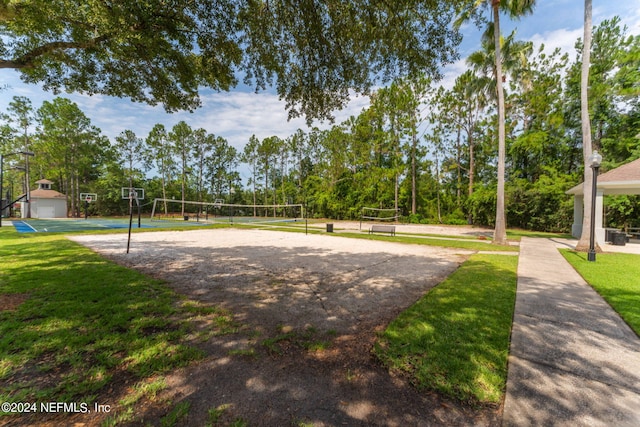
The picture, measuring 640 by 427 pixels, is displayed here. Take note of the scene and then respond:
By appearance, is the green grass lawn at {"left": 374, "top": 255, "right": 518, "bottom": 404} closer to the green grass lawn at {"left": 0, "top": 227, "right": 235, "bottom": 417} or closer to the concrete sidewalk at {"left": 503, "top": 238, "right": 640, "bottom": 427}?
the concrete sidewalk at {"left": 503, "top": 238, "right": 640, "bottom": 427}

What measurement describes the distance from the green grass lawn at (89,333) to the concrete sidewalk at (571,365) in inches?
123

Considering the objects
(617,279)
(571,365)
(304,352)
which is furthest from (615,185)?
(304,352)

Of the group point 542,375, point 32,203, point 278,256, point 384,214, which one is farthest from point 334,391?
point 32,203

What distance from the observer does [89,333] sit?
300 cm

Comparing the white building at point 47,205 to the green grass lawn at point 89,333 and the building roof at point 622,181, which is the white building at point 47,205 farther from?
the building roof at point 622,181

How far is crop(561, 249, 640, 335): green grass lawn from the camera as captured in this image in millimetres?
3912

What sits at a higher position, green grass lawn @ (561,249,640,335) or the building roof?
the building roof

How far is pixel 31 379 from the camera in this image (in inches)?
86.7

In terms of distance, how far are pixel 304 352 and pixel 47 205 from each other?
4845cm

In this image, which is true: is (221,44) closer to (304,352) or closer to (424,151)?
(304,352)

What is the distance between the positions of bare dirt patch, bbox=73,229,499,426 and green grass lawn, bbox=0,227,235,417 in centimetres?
36

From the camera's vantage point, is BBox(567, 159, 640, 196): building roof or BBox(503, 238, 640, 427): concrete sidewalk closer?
BBox(503, 238, 640, 427): concrete sidewalk

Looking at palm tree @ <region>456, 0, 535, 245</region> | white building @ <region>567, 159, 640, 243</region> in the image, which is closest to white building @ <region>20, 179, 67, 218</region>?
palm tree @ <region>456, 0, 535, 245</region>

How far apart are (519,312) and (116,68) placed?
32.0 ft
